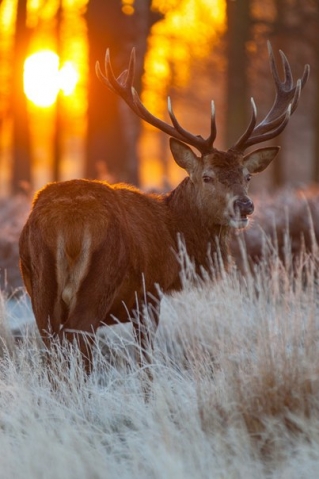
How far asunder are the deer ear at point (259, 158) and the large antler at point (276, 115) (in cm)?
8

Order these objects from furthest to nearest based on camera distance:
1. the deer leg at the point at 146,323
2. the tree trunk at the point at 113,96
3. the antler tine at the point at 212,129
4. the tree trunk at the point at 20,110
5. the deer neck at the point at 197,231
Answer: the tree trunk at the point at 20,110, the tree trunk at the point at 113,96, the deer neck at the point at 197,231, the antler tine at the point at 212,129, the deer leg at the point at 146,323

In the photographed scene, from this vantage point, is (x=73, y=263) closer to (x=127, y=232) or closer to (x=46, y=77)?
A: (x=127, y=232)

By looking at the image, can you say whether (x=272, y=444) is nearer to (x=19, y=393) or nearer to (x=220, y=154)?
(x=19, y=393)

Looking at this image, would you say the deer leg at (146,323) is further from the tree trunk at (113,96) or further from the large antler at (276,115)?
the tree trunk at (113,96)

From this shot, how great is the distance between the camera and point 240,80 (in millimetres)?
17297

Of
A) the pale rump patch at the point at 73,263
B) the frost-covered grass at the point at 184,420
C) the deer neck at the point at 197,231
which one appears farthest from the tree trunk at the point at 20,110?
the frost-covered grass at the point at 184,420

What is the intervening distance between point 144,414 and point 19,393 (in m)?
0.73

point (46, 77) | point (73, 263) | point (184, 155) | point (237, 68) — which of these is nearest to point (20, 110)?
point (46, 77)

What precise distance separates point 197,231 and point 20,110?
15111 mm

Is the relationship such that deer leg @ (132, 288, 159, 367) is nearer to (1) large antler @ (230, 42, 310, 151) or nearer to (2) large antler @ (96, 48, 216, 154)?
(2) large antler @ (96, 48, 216, 154)

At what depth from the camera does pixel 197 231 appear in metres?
7.00

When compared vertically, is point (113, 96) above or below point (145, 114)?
above

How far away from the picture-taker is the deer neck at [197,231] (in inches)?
274

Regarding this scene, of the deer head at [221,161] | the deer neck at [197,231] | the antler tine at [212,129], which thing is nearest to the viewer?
the antler tine at [212,129]
